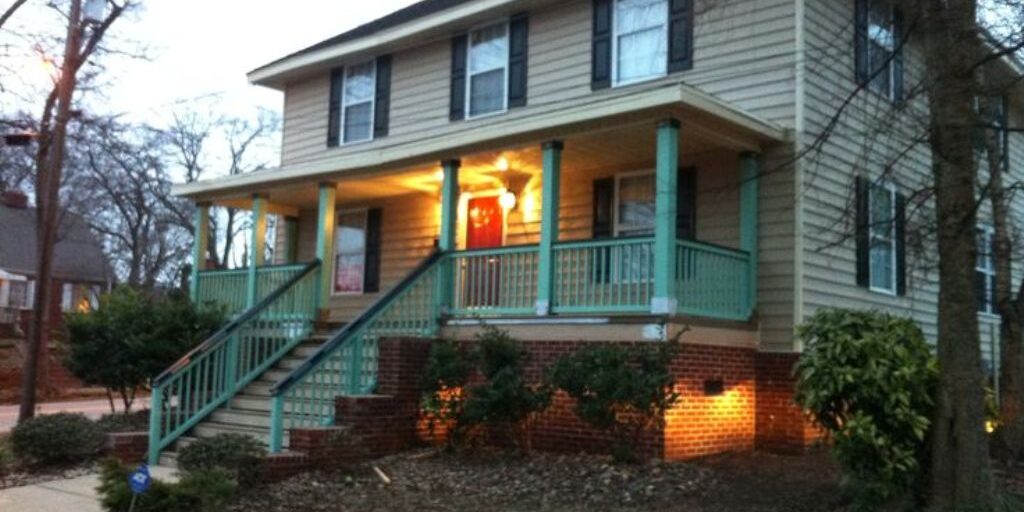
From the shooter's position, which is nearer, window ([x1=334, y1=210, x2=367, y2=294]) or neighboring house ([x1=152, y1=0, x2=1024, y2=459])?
neighboring house ([x1=152, y1=0, x2=1024, y2=459])

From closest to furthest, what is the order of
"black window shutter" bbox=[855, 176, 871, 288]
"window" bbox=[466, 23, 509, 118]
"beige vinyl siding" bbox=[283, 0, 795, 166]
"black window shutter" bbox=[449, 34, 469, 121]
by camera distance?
"beige vinyl siding" bbox=[283, 0, 795, 166]
"black window shutter" bbox=[855, 176, 871, 288]
"window" bbox=[466, 23, 509, 118]
"black window shutter" bbox=[449, 34, 469, 121]

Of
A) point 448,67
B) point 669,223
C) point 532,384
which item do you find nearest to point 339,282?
point 448,67

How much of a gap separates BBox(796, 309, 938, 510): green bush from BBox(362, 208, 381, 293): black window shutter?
938 centimetres

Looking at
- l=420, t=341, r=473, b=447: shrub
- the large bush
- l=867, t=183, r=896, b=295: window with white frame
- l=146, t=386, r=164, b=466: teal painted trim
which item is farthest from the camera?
the large bush

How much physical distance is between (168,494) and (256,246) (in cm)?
803

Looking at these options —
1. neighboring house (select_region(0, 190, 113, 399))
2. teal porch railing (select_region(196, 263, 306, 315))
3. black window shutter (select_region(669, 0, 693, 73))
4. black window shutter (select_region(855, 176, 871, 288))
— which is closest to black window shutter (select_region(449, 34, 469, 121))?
teal porch railing (select_region(196, 263, 306, 315))

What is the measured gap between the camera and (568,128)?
11445mm

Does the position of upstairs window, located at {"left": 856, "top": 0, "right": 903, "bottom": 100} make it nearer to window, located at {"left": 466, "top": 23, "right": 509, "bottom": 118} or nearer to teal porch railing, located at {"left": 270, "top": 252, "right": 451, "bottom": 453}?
window, located at {"left": 466, "top": 23, "right": 509, "bottom": 118}

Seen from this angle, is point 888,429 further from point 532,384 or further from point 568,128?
point 568,128

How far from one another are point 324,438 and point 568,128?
14.9 ft

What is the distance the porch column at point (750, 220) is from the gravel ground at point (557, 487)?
2.20 m

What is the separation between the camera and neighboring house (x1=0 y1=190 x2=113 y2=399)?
36.5 m

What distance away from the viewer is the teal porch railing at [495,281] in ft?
39.3

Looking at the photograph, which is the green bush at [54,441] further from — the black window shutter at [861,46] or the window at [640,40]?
the black window shutter at [861,46]
